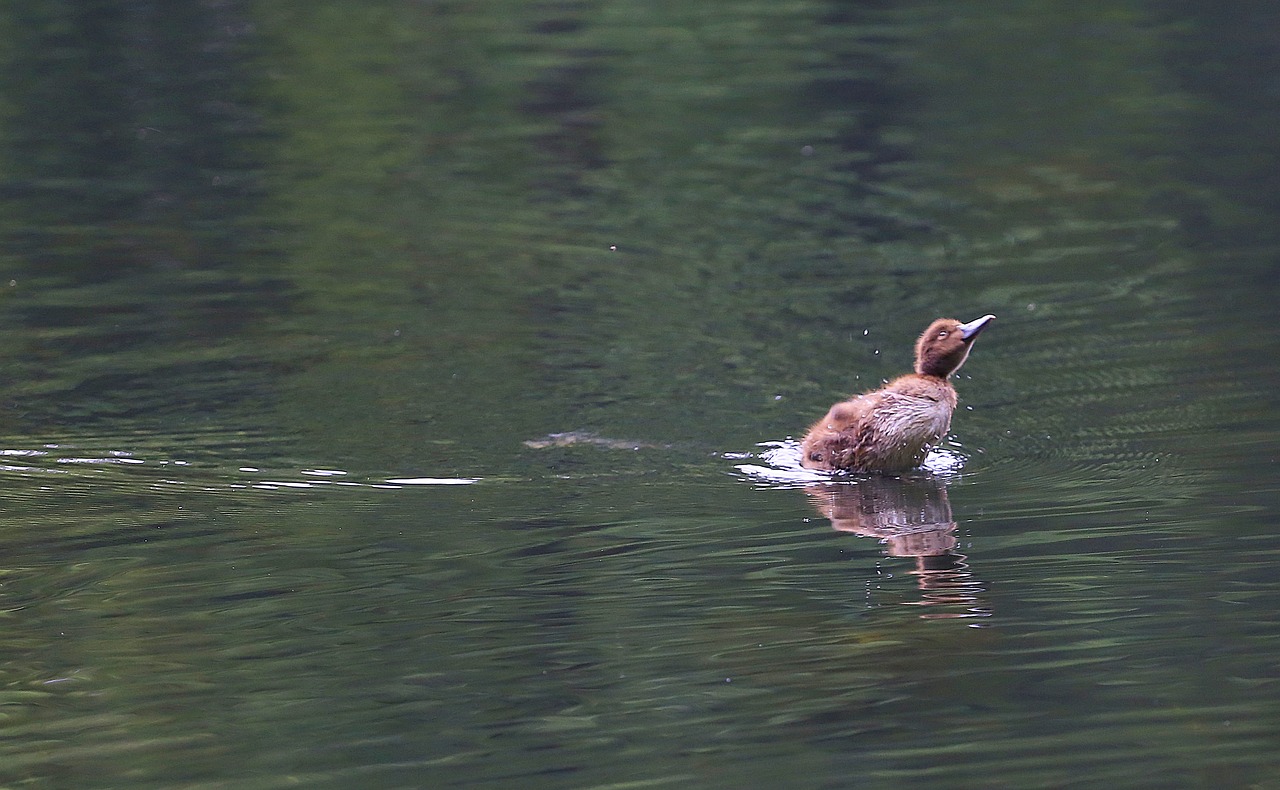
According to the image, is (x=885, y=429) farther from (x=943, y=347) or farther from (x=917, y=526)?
(x=917, y=526)

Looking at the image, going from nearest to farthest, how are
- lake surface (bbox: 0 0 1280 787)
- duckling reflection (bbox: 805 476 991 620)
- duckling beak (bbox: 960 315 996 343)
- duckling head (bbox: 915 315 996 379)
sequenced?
lake surface (bbox: 0 0 1280 787), duckling reflection (bbox: 805 476 991 620), duckling beak (bbox: 960 315 996 343), duckling head (bbox: 915 315 996 379)

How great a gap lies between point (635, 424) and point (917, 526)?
226cm

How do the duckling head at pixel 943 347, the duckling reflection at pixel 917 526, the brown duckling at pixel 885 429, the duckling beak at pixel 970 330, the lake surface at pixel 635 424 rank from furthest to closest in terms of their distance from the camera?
the duckling head at pixel 943 347 → the duckling beak at pixel 970 330 → the brown duckling at pixel 885 429 → the duckling reflection at pixel 917 526 → the lake surface at pixel 635 424

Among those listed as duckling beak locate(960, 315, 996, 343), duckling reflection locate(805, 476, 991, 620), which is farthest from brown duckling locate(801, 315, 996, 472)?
duckling reflection locate(805, 476, 991, 620)

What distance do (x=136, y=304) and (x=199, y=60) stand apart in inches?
429

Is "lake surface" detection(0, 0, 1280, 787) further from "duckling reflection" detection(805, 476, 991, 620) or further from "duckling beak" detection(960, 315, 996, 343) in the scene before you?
"duckling beak" detection(960, 315, 996, 343)

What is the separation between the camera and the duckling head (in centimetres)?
905

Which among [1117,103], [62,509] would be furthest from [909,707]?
[1117,103]

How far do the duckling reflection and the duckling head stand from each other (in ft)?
2.32

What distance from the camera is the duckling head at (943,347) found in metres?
9.05

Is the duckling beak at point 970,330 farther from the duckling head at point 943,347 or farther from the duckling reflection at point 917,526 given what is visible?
the duckling reflection at point 917,526

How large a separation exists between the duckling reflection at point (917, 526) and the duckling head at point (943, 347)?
0.71m

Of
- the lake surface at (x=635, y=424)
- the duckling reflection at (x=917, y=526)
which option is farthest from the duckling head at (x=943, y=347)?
the duckling reflection at (x=917, y=526)

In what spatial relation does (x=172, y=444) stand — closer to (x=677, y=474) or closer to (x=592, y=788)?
(x=677, y=474)
